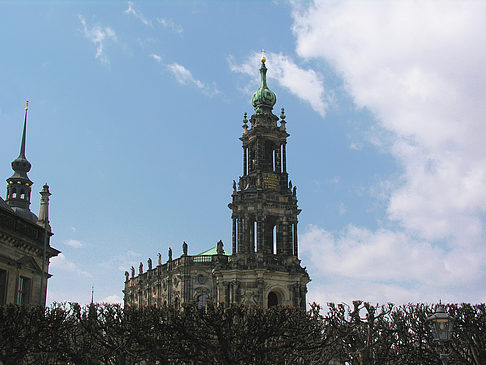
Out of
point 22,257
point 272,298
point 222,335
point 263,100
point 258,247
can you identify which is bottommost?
point 222,335

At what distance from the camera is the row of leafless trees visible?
105ft

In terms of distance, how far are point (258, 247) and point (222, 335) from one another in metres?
34.1

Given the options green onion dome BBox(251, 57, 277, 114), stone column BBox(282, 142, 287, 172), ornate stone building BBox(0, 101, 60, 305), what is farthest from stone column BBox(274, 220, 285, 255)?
ornate stone building BBox(0, 101, 60, 305)

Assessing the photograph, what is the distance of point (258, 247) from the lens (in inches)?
2601

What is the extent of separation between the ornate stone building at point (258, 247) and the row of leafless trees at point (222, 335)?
2108cm

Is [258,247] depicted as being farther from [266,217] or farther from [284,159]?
[284,159]

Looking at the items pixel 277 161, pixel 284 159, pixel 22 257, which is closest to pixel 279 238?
pixel 277 161

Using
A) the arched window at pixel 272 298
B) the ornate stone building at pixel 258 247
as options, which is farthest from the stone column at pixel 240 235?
the arched window at pixel 272 298

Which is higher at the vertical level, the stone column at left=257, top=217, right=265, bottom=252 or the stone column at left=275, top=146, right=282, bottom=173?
the stone column at left=275, top=146, right=282, bottom=173

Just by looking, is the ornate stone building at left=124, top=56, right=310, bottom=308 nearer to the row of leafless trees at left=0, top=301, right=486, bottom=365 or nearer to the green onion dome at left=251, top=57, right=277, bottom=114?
the green onion dome at left=251, top=57, right=277, bottom=114

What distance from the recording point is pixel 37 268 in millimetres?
38219

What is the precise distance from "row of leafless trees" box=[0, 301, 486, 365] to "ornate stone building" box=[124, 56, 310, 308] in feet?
69.2

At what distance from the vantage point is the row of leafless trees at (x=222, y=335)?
3212cm

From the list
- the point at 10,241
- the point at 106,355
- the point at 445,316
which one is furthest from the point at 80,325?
the point at 445,316
